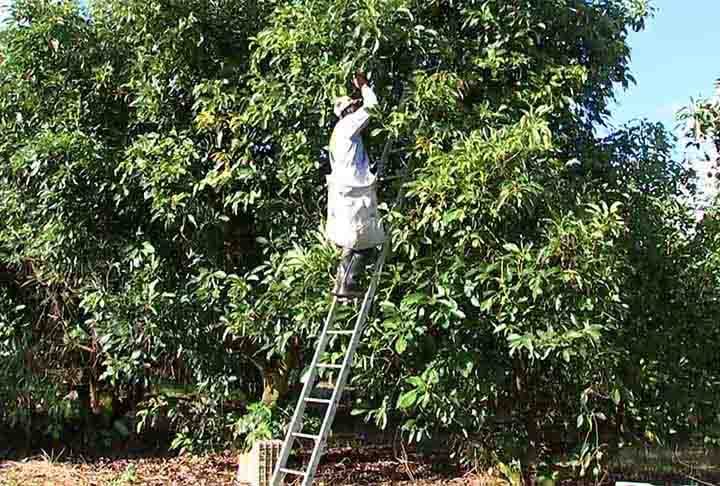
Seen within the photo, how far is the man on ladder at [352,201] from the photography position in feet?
12.9

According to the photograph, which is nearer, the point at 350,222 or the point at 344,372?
the point at 344,372

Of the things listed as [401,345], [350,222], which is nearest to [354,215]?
[350,222]

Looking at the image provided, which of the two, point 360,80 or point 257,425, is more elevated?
point 360,80

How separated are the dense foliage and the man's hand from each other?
6cm

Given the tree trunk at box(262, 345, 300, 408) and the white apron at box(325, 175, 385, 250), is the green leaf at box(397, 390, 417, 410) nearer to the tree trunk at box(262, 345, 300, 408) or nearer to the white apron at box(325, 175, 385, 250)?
the white apron at box(325, 175, 385, 250)

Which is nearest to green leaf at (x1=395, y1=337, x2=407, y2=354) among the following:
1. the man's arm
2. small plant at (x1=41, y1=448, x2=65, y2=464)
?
the man's arm

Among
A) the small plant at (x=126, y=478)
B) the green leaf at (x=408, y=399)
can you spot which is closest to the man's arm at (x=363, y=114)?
the green leaf at (x=408, y=399)

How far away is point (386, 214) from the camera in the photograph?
4086mm

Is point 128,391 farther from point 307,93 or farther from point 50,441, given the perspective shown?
point 307,93

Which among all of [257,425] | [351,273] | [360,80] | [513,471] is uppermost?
[360,80]

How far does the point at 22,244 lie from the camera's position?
18.2 feet

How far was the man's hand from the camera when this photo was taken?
4.20 metres

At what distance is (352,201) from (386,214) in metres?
0.23

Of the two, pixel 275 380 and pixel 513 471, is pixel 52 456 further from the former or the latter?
pixel 513 471
